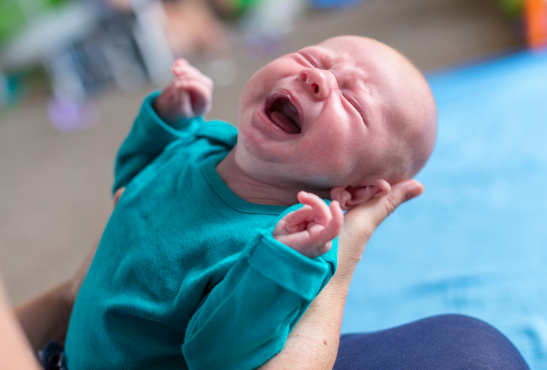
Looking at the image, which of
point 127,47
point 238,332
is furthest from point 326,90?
point 127,47

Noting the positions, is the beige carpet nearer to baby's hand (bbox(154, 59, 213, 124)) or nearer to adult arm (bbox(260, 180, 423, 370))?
baby's hand (bbox(154, 59, 213, 124))

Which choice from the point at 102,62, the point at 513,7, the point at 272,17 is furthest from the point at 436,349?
the point at 272,17

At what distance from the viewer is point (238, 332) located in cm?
57

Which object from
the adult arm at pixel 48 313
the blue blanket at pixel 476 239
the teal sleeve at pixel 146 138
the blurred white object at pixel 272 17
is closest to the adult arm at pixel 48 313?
the adult arm at pixel 48 313

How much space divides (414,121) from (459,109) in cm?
123

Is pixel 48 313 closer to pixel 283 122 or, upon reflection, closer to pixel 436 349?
pixel 283 122

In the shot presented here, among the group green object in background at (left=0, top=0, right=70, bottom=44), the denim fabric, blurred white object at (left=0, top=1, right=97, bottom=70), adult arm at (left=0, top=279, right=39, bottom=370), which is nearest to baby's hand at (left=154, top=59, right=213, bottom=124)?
the denim fabric

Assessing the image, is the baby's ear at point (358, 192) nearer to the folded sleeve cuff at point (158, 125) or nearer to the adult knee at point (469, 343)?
the adult knee at point (469, 343)

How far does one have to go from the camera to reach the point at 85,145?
2344 millimetres

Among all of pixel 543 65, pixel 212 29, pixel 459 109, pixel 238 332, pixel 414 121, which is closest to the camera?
pixel 238 332

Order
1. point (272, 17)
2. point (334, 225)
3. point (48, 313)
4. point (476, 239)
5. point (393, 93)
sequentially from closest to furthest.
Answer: point (334, 225) < point (393, 93) < point (48, 313) < point (476, 239) < point (272, 17)

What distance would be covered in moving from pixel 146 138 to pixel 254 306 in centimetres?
51

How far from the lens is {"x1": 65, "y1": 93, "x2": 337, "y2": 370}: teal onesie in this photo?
567 millimetres

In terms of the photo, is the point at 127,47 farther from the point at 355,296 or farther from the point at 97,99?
the point at 355,296
